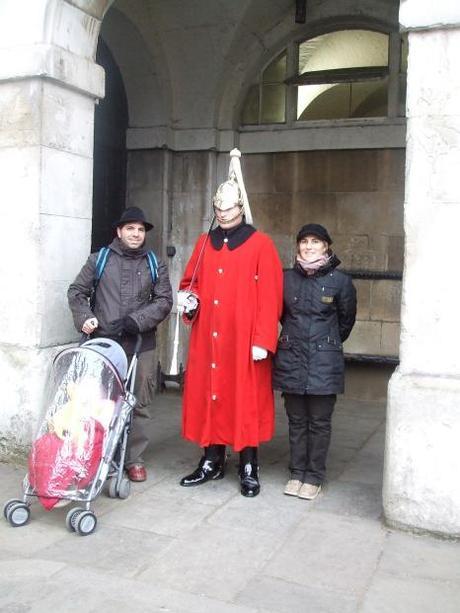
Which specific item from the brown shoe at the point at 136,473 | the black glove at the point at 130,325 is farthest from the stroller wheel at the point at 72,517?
the black glove at the point at 130,325

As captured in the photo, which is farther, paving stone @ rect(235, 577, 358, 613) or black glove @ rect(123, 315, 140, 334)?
black glove @ rect(123, 315, 140, 334)

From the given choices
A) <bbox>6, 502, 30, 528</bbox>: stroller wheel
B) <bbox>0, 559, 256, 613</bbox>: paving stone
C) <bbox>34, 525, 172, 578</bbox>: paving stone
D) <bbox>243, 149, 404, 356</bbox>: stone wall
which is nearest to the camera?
<bbox>0, 559, 256, 613</bbox>: paving stone

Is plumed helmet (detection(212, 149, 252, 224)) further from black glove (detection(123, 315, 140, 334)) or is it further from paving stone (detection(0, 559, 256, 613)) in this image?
paving stone (detection(0, 559, 256, 613))

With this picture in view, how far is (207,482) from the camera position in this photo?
5.12m

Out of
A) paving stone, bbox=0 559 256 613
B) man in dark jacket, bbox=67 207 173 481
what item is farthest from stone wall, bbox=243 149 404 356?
paving stone, bbox=0 559 256 613

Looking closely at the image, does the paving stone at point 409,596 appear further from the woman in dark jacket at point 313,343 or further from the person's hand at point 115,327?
the person's hand at point 115,327

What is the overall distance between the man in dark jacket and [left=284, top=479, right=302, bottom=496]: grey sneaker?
0.98 metres

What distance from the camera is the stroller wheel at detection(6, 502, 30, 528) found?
423 cm

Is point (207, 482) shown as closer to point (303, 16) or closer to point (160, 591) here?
point (160, 591)

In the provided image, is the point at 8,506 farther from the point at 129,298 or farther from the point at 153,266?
the point at 153,266

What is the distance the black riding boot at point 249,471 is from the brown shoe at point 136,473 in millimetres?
665

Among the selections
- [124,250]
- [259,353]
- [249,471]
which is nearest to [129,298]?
[124,250]

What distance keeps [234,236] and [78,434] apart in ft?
5.27

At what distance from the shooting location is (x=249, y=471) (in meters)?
4.98
